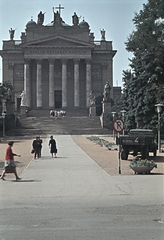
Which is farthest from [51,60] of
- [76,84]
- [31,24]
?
[31,24]

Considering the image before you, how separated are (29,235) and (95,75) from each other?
8828 centimetres

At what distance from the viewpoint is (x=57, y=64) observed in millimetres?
94000

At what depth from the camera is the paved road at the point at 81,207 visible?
8.31m

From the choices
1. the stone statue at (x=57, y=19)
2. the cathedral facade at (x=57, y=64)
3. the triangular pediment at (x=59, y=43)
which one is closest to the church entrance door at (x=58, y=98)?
the cathedral facade at (x=57, y=64)

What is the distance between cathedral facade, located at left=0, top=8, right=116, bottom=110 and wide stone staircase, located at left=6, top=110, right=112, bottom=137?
18.1m

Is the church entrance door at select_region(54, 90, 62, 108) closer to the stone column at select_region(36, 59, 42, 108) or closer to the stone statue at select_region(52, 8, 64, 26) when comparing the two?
the stone column at select_region(36, 59, 42, 108)

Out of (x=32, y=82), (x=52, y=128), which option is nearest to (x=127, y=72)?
(x=52, y=128)

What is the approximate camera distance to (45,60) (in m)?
92.5

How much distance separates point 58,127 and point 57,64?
29.3 m

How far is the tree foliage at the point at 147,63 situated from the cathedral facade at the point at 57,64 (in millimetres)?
40215

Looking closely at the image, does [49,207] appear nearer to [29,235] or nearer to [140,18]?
[29,235]

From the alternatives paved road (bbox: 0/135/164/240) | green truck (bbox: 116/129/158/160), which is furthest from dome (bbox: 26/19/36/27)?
paved road (bbox: 0/135/164/240)

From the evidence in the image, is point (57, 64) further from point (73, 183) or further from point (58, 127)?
point (73, 183)

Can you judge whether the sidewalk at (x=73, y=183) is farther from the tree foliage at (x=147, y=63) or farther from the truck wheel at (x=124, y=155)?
the tree foliage at (x=147, y=63)
